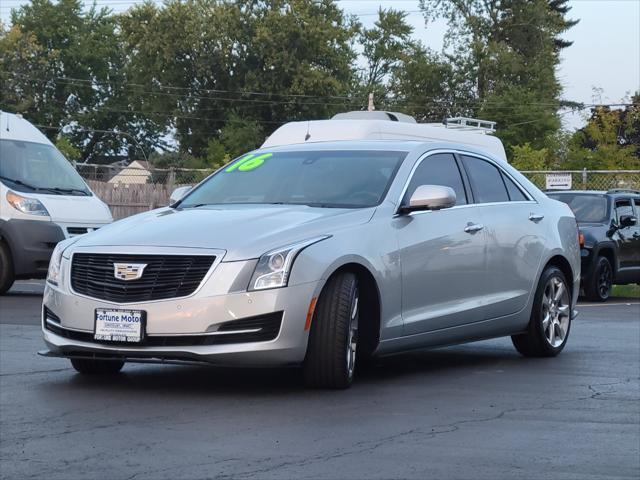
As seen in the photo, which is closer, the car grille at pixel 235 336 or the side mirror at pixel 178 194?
the car grille at pixel 235 336

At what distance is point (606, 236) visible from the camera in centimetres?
1973

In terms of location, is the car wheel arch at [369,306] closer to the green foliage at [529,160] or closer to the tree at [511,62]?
the green foliage at [529,160]

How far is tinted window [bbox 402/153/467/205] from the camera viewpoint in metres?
9.17

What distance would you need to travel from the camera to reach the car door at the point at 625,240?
20.1 meters

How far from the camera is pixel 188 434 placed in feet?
21.1

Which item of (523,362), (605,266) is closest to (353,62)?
(605,266)

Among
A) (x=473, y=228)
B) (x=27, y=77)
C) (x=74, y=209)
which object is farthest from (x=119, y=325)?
(x=27, y=77)

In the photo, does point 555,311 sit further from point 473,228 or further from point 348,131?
point 348,131

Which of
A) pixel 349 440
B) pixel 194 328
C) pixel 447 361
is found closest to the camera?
pixel 349 440

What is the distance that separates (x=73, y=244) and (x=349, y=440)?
277cm

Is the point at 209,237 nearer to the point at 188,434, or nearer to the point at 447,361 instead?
the point at 188,434

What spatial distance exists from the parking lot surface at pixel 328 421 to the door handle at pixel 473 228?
1.00m

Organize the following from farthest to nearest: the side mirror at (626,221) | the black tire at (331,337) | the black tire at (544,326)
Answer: the side mirror at (626,221)
the black tire at (544,326)
the black tire at (331,337)

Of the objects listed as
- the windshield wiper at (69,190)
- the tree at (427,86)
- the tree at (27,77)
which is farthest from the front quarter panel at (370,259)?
the tree at (27,77)
